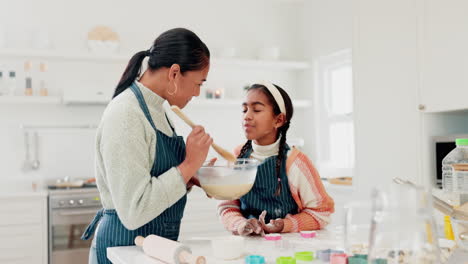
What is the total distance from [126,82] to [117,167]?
0.37 metres

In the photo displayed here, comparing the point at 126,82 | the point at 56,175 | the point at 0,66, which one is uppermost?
the point at 0,66

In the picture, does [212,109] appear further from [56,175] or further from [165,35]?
[165,35]

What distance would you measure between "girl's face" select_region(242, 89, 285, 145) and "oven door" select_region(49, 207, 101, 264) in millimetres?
2252

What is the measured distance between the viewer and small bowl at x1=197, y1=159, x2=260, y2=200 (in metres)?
1.58

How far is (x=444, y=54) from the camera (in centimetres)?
283

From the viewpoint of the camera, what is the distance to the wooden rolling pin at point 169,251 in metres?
1.19

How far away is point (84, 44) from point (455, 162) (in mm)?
3684

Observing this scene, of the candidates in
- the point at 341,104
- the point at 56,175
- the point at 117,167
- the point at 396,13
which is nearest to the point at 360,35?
the point at 396,13

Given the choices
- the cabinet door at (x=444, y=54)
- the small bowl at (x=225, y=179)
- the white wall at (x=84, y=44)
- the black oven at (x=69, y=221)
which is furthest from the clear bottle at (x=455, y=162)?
the white wall at (x=84, y=44)

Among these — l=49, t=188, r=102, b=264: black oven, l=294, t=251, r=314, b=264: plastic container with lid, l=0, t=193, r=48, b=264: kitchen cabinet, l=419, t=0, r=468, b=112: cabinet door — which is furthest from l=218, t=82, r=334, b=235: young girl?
l=0, t=193, r=48, b=264: kitchen cabinet

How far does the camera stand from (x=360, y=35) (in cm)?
346

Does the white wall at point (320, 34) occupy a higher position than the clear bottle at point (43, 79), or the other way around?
the white wall at point (320, 34)

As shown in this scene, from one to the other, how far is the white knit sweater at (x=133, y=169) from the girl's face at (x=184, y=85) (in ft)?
0.56

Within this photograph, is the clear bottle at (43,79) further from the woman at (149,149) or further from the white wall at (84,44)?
the woman at (149,149)
